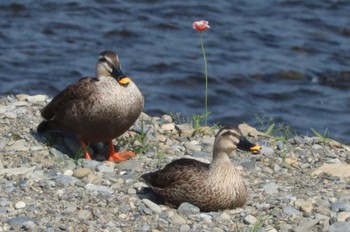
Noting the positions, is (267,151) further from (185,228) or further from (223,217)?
(185,228)

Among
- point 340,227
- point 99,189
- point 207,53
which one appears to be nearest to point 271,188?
point 340,227

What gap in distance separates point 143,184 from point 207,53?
8.71 metres

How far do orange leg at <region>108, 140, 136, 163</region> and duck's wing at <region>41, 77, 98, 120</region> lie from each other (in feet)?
1.61

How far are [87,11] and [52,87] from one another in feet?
13.0

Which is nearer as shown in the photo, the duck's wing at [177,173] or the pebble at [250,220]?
the pebble at [250,220]

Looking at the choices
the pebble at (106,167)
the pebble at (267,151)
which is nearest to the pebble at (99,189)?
the pebble at (106,167)

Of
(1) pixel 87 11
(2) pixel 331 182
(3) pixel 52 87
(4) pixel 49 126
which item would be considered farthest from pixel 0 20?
(2) pixel 331 182

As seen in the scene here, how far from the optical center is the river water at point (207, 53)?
15398 millimetres

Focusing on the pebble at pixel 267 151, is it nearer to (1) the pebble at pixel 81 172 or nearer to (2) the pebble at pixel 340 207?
(2) the pebble at pixel 340 207

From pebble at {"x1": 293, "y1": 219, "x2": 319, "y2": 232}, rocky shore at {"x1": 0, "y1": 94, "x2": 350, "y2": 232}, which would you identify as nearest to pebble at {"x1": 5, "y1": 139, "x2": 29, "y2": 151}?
rocky shore at {"x1": 0, "y1": 94, "x2": 350, "y2": 232}

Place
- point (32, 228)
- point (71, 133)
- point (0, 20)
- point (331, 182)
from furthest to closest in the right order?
1. point (0, 20)
2. point (71, 133)
3. point (331, 182)
4. point (32, 228)

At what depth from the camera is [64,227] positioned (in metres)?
7.89

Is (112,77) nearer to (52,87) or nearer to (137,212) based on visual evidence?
(137,212)

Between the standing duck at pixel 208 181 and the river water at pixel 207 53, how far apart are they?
5.34 m
